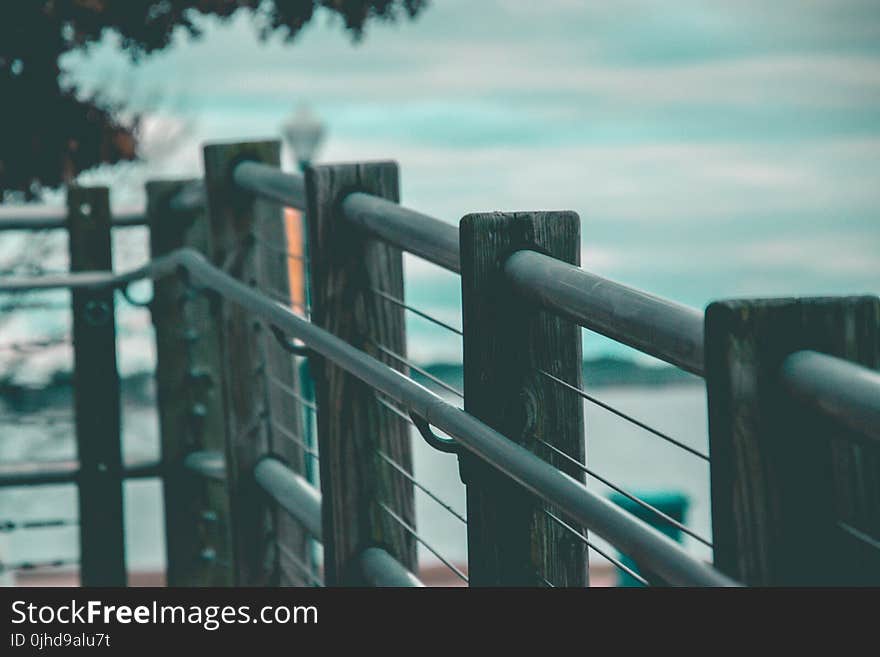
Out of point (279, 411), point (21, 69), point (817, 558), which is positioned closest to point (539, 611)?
point (817, 558)

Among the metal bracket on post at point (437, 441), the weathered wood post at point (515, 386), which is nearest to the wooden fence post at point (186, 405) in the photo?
the metal bracket on post at point (437, 441)

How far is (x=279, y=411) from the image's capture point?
3703mm

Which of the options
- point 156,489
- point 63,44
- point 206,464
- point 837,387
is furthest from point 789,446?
point 156,489

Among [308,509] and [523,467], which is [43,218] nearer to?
[308,509]

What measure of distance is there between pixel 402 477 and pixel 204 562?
2.15m

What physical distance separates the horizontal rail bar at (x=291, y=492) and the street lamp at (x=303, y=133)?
9.59 metres

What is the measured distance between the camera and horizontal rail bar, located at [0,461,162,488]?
484 centimetres

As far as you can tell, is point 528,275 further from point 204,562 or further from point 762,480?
point 204,562

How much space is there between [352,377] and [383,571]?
1.24 feet

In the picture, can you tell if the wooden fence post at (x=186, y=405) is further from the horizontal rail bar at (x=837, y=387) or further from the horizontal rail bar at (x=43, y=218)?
the horizontal rail bar at (x=837, y=387)

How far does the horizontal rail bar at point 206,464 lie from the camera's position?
4.56 meters

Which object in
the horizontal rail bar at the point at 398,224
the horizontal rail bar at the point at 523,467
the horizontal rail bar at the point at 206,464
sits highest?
the horizontal rail bar at the point at 398,224

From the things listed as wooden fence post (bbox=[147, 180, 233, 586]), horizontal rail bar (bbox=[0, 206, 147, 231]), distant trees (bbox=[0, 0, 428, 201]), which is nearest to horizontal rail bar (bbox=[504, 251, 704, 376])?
wooden fence post (bbox=[147, 180, 233, 586])

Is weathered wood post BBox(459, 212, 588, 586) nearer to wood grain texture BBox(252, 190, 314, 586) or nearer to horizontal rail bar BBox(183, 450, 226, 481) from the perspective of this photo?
wood grain texture BBox(252, 190, 314, 586)
